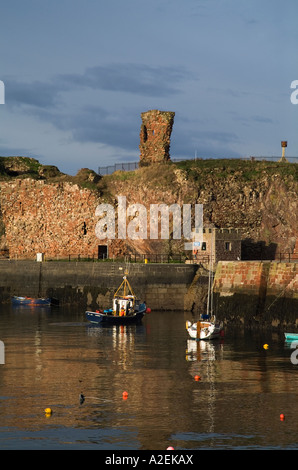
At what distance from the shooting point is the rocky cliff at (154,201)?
105 meters

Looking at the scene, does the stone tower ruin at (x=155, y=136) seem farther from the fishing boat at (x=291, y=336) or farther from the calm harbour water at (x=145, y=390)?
the fishing boat at (x=291, y=336)

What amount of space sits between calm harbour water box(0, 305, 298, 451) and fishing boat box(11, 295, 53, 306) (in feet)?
77.1

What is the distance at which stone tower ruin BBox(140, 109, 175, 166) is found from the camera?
363 feet

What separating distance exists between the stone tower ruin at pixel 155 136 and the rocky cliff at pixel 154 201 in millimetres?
2065

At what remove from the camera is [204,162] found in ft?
370

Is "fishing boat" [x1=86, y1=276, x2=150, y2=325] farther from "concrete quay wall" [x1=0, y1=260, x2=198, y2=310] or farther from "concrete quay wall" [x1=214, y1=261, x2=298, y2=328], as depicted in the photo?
"concrete quay wall" [x1=0, y1=260, x2=198, y2=310]

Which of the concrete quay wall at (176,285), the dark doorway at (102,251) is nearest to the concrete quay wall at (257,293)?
the concrete quay wall at (176,285)

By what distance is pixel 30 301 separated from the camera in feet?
307

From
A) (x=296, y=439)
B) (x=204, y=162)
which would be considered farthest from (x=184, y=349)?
(x=204, y=162)

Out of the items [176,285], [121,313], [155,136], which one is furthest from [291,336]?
[155,136]

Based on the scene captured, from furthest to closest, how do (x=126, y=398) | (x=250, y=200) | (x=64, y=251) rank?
1. (x=64, y=251)
2. (x=250, y=200)
3. (x=126, y=398)

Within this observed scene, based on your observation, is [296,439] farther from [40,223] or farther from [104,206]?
[40,223]

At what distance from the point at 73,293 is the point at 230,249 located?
17705 millimetres
